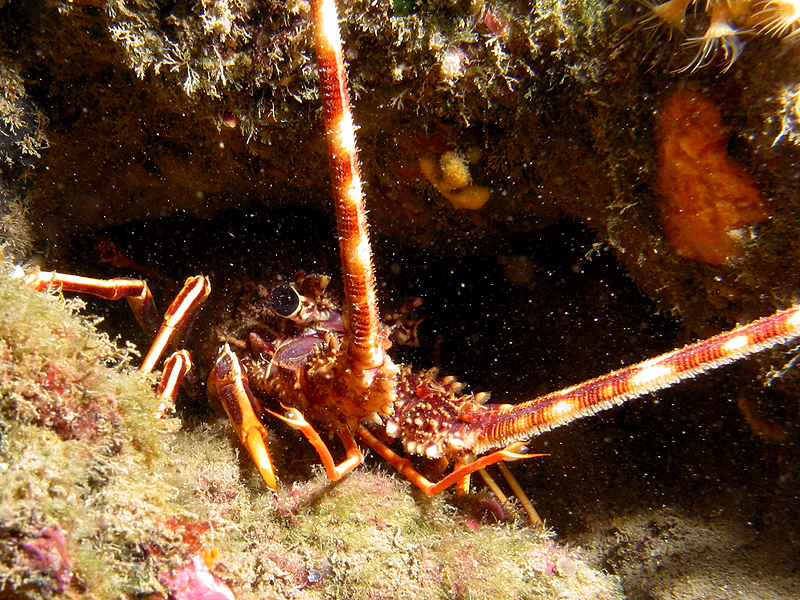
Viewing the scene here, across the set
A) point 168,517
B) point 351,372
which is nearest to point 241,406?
point 351,372

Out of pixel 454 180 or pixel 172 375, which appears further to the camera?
pixel 454 180

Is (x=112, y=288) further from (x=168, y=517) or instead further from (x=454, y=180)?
(x=454, y=180)

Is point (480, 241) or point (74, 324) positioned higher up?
point (480, 241)

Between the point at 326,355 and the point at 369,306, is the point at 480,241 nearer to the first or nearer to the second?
the point at 326,355

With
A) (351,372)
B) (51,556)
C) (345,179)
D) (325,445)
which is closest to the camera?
(51,556)

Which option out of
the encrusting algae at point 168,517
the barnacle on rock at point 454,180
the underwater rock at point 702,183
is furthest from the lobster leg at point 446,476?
the barnacle on rock at point 454,180

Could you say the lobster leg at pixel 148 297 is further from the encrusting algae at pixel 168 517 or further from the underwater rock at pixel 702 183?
the underwater rock at pixel 702 183

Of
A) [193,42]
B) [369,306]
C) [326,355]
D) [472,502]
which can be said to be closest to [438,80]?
[193,42]
